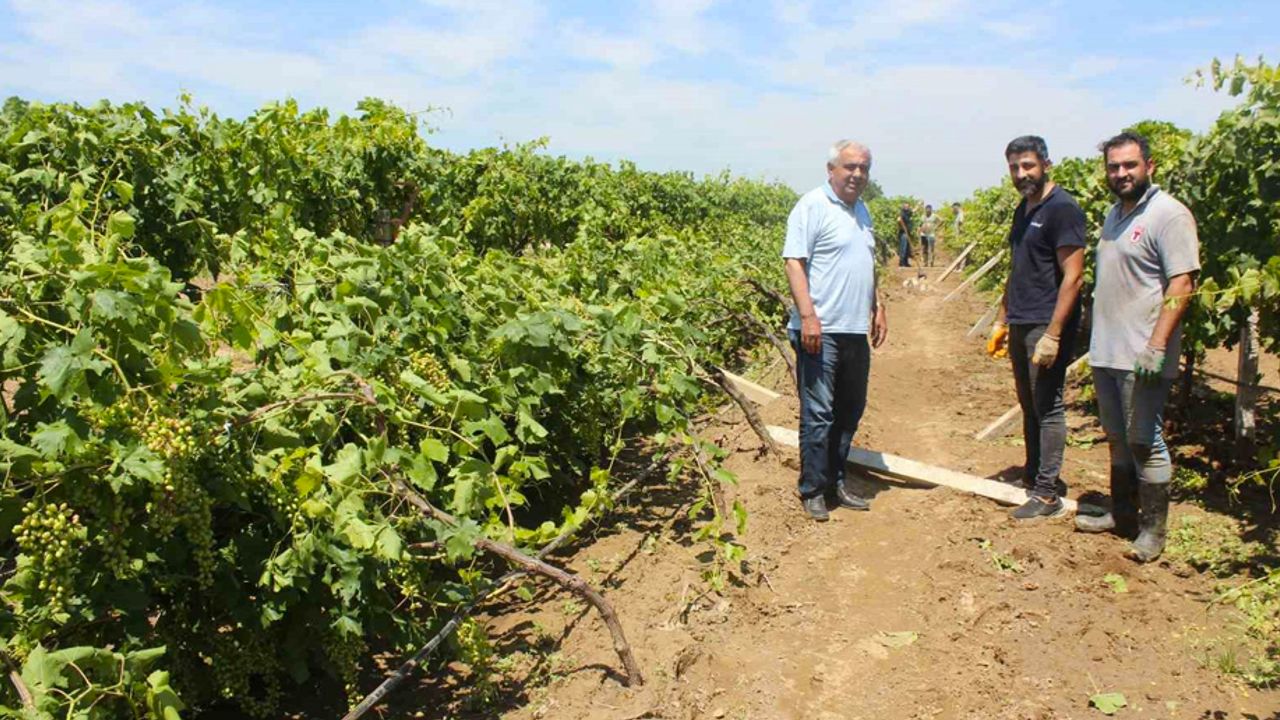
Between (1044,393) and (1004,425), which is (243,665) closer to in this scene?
(1044,393)

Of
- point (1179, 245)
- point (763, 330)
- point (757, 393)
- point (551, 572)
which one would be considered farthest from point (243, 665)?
point (763, 330)

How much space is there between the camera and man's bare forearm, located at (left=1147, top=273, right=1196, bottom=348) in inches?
148

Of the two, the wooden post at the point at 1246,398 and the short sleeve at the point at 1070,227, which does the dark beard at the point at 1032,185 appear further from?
the wooden post at the point at 1246,398

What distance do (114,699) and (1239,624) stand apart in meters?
4.03

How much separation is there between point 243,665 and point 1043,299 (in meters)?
3.97

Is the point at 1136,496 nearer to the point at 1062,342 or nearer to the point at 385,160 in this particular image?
the point at 1062,342

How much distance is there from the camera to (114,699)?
2211 mm

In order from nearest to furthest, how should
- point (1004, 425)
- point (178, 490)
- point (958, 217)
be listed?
1. point (178, 490)
2. point (1004, 425)
3. point (958, 217)

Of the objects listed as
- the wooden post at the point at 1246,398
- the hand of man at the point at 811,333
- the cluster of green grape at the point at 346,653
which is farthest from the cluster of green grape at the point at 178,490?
the wooden post at the point at 1246,398

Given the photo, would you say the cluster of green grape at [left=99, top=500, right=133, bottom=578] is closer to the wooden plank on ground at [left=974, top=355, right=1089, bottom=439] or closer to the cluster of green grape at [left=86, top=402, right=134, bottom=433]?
the cluster of green grape at [left=86, top=402, right=134, bottom=433]

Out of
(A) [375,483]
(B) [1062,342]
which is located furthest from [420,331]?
(B) [1062,342]

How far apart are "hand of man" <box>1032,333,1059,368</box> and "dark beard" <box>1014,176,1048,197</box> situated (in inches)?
29.4

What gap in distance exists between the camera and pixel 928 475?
5246 mm

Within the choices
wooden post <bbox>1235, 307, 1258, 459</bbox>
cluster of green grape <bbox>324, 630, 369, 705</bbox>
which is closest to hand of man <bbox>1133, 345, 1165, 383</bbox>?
wooden post <bbox>1235, 307, 1258, 459</bbox>
